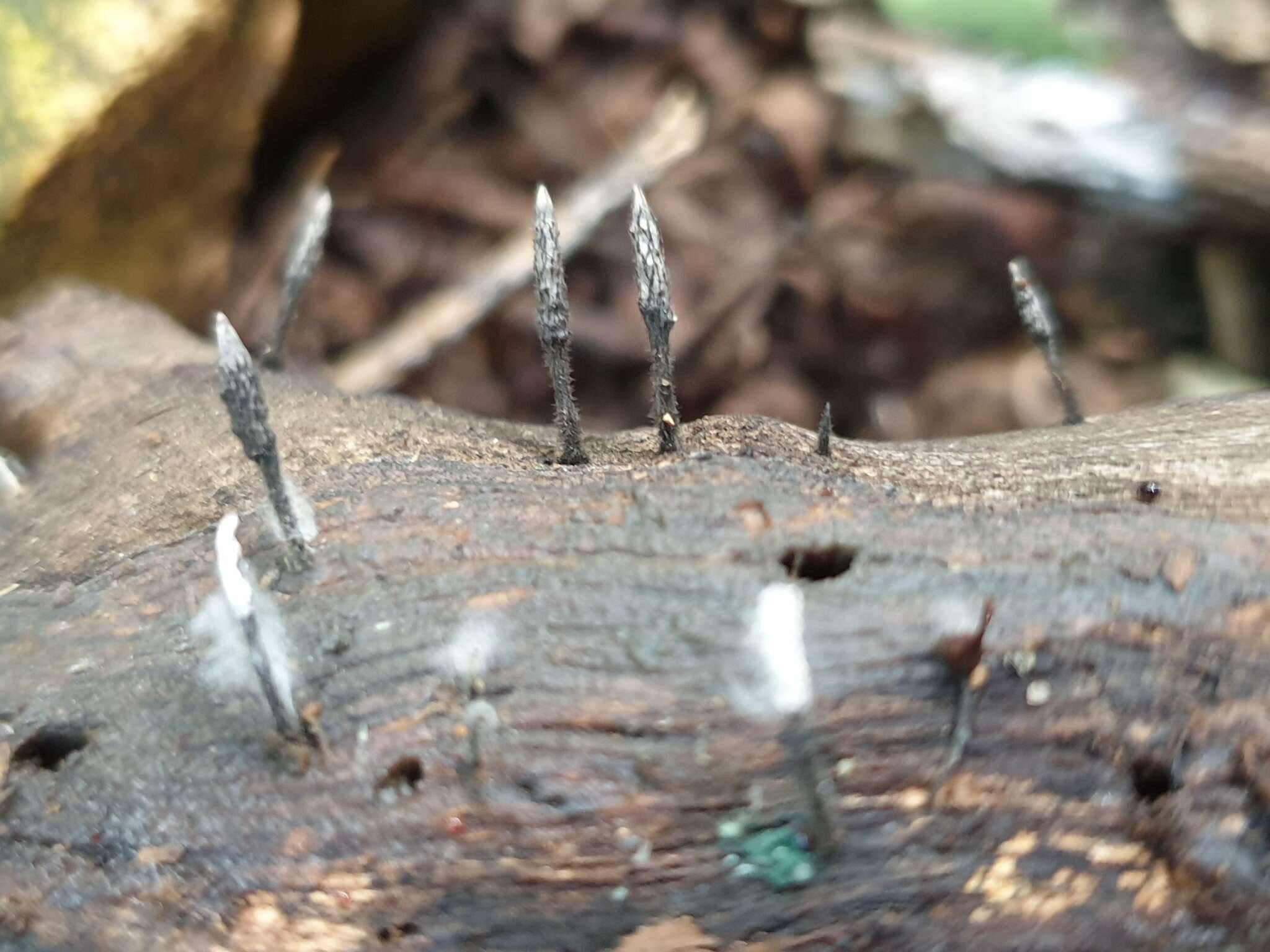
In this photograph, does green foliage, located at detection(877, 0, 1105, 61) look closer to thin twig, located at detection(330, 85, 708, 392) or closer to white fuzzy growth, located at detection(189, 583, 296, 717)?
thin twig, located at detection(330, 85, 708, 392)

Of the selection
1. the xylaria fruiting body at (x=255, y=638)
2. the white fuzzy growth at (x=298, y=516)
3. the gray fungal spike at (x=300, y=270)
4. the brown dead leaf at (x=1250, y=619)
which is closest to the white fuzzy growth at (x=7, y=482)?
the gray fungal spike at (x=300, y=270)

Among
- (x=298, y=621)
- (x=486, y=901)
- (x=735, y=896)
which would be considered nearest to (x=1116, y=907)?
(x=735, y=896)

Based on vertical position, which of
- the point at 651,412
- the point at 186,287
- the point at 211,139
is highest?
the point at 211,139

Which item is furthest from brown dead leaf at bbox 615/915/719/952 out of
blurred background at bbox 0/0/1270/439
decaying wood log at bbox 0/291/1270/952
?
blurred background at bbox 0/0/1270/439

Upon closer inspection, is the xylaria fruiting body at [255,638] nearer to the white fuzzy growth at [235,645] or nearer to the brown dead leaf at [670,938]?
the white fuzzy growth at [235,645]

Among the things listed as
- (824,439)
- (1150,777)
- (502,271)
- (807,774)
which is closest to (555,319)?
(824,439)

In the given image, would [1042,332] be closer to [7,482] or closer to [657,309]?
[657,309]

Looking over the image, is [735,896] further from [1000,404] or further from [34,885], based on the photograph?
[1000,404]
